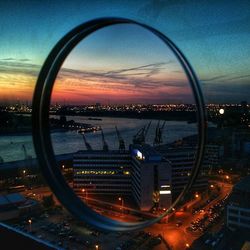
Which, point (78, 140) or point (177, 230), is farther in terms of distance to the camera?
point (78, 140)

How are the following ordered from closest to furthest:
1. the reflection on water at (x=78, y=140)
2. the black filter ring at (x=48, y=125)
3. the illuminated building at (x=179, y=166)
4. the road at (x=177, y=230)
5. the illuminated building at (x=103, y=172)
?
the black filter ring at (x=48, y=125) → the road at (x=177, y=230) → the illuminated building at (x=179, y=166) → the illuminated building at (x=103, y=172) → the reflection on water at (x=78, y=140)

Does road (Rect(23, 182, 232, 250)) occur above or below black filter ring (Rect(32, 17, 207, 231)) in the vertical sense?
below

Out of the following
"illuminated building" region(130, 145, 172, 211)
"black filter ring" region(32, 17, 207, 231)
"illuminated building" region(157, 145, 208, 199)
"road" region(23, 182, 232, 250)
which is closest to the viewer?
"black filter ring" region(32, 17, 207, 231)

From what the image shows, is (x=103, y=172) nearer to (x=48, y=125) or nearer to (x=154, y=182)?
(x=154, y=182)

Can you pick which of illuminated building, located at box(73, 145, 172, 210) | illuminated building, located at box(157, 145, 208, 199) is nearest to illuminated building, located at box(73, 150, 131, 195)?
illuminated building, located at box(73, 145, 172, 210)

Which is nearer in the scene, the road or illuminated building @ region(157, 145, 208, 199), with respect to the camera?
the road

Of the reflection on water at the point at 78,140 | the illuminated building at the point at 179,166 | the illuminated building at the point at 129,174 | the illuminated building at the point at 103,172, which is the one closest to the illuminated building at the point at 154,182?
the illuminated building at the point at 129,174

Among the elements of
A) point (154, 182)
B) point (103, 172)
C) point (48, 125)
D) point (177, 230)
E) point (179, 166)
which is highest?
point (48, 125)

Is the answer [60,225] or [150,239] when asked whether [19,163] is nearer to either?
[60,225]

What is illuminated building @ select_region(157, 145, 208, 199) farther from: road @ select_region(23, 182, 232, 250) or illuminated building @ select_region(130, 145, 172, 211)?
road @ select_region(23, 182, 232, 250)

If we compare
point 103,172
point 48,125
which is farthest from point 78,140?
point 48,125

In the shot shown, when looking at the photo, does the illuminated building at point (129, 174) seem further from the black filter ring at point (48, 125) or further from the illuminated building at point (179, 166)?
the black filter ring at point (48, 125)
